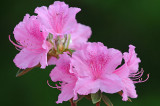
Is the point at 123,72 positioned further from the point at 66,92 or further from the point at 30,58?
the point at 30,58

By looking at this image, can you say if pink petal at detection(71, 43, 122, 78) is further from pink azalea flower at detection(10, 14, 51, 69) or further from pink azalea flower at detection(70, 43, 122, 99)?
pink azalea flower at detection(10, 14, 51, 69)

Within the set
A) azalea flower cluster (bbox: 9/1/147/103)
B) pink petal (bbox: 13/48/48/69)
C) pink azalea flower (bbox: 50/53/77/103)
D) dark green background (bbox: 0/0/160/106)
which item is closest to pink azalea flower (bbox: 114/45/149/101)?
azalea flower cluster (bbox: 9/1/147/103)

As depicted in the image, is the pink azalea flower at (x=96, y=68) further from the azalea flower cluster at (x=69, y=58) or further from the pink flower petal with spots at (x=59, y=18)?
the pink flower petal with spots at (x=59, y=18)

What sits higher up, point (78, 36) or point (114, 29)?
point (78, 36)

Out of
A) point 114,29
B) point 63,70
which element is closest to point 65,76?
point 63,70

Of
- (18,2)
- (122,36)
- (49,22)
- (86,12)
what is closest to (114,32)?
(122,36)

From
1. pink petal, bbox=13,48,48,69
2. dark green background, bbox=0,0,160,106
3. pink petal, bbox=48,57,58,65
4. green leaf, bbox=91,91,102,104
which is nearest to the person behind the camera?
green leaf, bbox=91,91,102,104

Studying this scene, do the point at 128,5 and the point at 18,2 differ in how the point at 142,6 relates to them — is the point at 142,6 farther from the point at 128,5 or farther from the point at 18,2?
the point at 18,2

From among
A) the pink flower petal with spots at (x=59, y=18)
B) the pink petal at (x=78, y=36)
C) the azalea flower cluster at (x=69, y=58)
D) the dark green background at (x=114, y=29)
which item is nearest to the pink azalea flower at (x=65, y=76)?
the azalea flower cluster at (x=69, y=58)
